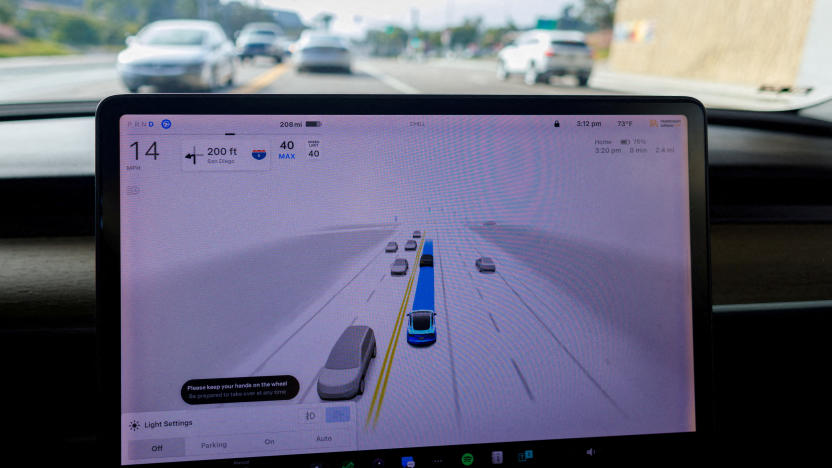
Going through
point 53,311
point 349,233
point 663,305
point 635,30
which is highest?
point 635,30

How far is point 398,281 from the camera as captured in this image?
1416mm

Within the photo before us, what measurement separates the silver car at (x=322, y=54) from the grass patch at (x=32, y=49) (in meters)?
5.31

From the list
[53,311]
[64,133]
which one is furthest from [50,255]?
[64,133]

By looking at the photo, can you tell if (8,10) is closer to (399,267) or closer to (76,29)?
(76,29)

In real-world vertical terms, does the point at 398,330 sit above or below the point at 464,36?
below

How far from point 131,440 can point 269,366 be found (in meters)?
0.32

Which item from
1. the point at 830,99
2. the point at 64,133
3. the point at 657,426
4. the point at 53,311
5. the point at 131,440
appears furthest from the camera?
the point at 830,99

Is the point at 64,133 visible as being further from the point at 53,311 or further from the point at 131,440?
the point at 131,440

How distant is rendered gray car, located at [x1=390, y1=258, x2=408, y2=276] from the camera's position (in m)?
1.38

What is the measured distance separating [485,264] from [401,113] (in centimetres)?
40

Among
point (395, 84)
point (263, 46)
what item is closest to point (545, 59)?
point (263, 46)

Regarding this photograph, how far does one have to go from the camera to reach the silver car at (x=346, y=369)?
4.35 ft

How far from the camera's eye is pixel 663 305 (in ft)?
4.84

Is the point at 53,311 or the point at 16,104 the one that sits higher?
the point at 16,104
